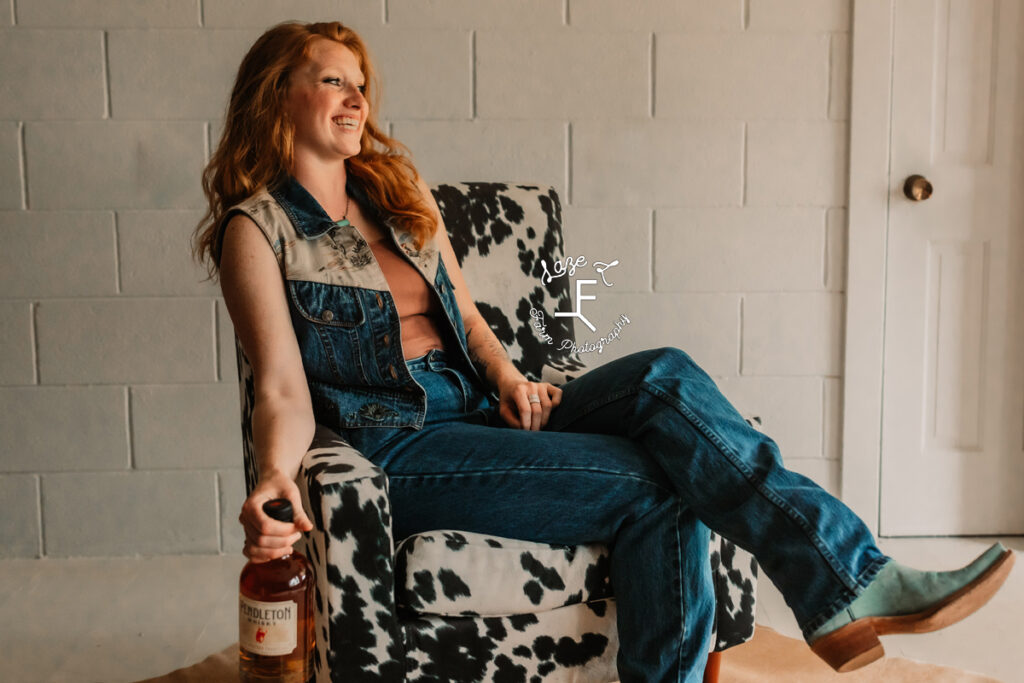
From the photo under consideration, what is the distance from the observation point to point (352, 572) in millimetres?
1191

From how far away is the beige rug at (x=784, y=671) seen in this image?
175 cm

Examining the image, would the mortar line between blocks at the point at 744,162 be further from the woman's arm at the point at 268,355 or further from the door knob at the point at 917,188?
the woman's arm at the point at 268,355

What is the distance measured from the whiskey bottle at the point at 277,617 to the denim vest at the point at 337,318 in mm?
292

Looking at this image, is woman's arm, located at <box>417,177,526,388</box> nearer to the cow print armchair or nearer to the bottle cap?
the cow print armchair

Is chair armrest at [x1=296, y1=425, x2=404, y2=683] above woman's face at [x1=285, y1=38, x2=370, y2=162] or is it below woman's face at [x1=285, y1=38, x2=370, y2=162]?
below

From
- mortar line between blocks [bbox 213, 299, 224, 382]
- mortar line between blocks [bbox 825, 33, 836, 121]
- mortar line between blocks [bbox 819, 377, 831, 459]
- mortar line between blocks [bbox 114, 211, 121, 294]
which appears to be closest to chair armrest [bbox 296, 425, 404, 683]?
mortar line between blocks [bbox 213, 299, 224, 382]

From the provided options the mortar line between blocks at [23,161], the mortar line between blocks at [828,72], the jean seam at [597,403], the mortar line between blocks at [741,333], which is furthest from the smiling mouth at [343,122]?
the mortar line between blocks at [828,72]

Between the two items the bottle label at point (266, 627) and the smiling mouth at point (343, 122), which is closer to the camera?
the bottle label at point (266, 627)

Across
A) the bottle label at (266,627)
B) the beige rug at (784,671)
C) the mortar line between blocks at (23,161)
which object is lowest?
the beige rug at (784,671)

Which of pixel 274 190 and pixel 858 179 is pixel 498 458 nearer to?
pixel 274 190

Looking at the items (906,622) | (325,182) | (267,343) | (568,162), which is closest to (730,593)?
(906,622)

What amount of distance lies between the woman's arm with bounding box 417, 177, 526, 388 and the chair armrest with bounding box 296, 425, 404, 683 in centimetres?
48

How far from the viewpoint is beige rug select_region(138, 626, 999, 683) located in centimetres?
175

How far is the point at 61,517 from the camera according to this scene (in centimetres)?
243
